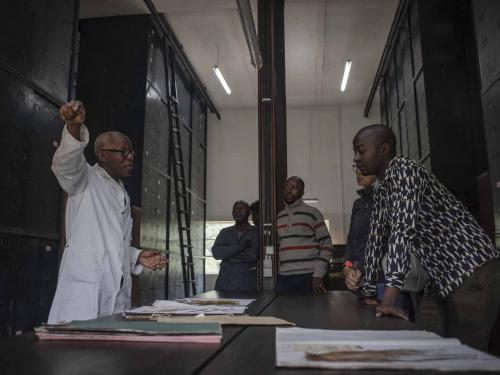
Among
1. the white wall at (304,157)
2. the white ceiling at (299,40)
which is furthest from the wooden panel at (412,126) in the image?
the white wall at (304,157)

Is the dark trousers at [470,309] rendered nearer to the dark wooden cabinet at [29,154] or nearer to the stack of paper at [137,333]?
the stack of paper at [137,333]

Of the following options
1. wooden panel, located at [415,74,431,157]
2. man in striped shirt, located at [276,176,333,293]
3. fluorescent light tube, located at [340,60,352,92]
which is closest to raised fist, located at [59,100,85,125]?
man in striped shirt, located at [276,176,333,293]

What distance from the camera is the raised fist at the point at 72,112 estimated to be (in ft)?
5.13

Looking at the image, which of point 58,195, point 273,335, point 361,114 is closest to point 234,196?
point 361,114

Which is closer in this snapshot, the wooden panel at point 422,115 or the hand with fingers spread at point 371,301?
the hand with fingers spread at point 371,301

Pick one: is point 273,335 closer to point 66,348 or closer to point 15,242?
point 66,348

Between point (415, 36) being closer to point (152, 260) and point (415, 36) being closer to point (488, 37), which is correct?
point (488, 37)

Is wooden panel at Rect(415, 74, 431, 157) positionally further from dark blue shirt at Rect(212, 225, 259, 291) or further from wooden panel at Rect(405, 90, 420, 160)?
dark blue shirt at Rect(212, 225, 259, 291)

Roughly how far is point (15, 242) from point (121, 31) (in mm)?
3870

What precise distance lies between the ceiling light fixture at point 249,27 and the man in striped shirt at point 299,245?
3.29 feet

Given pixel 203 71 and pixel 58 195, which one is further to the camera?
pixel 203 71

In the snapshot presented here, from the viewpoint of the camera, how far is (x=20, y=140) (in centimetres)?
A: 337

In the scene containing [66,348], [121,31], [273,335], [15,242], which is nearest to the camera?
[66,348]

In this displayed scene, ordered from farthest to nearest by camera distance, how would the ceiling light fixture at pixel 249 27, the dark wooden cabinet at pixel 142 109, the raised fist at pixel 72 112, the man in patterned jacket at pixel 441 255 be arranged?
1. the dark wooden cabinet at pixel 142 109
2. the ceiling light fixture at pixel 249 27
3. the raised fist at pixel 72 112
4. the man in patterned jacket at pixel 441 255
